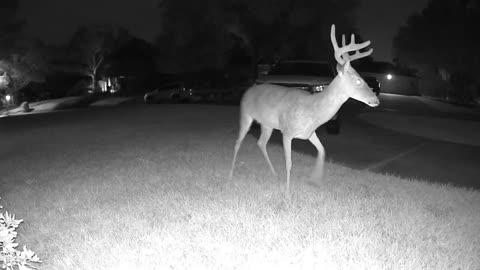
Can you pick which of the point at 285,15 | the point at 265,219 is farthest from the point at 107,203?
the point at 285,15

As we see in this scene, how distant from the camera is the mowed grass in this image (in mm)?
4039

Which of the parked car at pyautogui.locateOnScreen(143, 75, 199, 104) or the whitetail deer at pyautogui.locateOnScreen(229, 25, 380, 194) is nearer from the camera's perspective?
the whitetail deer at pyautogui.locateOnScreen(229, 25, 380, 194)

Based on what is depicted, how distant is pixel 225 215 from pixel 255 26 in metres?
30.6

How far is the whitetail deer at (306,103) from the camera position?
5.47 meters

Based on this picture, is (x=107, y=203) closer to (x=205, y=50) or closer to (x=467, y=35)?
(x=205, y=50)

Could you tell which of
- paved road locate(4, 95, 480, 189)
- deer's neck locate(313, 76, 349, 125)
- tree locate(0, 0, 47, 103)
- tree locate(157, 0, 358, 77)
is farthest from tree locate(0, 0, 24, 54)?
deer's neck locate(313, 76, 349, 125)

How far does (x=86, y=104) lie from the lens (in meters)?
39.2

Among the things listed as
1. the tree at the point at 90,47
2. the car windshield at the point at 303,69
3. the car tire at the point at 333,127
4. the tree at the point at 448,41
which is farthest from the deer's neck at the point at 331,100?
the tree at the point at 90,47

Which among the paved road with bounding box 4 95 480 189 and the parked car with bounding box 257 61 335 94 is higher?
the parked car with bounding box 257 61 335 94

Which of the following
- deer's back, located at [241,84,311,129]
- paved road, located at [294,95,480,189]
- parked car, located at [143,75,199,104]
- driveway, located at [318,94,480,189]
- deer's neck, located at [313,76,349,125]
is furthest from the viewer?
parked car, located at [143,75,199,104]

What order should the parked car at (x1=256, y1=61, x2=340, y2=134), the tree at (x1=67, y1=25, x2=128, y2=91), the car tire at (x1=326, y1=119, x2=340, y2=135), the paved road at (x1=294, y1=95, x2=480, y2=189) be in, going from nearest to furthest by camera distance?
the paved road at (x1=294, y1=95, x2=480, y2=189) < the parked car at (x1=256, y1=61, x2=340, y2=134) < the car tire at (x1=326, y1=119, x2=340, y2=135) < the tree at (x1=67, y1=25, x2=128, y2=91)

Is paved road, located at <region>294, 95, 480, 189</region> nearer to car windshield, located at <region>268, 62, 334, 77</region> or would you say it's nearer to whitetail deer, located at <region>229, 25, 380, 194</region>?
car windshield, located at <region>268, 62, 334, 77</region>

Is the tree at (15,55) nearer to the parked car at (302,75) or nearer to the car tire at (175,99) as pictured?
the car tire at (175,99)

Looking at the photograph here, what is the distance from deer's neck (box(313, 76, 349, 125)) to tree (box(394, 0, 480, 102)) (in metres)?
32.9
